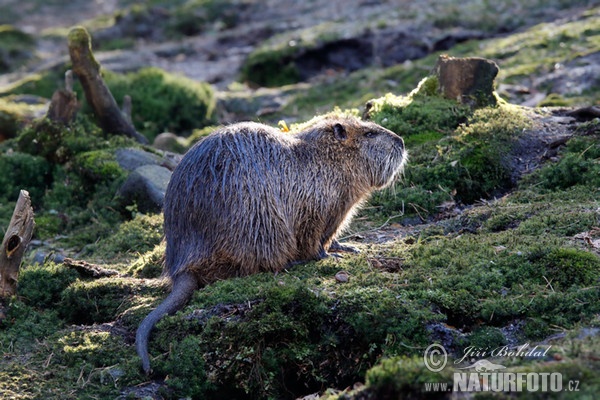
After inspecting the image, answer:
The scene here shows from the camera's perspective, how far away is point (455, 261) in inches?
215

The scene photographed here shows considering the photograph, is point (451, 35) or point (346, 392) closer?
point (346, 392)

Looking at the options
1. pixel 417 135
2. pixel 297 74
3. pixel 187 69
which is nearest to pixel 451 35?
pixel 297 74

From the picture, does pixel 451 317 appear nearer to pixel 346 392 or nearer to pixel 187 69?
pixel 346 392

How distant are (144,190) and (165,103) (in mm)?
4549

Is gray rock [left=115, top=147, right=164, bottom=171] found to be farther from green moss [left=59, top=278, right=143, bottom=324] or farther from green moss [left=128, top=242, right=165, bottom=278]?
green moss [left=59, top=278, right=143, bottom=324]

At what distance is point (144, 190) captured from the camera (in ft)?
26.9

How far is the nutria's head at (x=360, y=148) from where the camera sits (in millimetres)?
6391

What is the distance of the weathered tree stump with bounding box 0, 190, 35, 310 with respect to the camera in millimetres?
5812

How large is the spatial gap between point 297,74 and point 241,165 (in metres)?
9.37

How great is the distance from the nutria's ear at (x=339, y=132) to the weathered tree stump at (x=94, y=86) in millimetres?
4185

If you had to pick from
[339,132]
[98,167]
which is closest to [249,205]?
[339,132]

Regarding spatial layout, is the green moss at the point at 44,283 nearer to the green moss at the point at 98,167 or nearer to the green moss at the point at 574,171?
the green moss at the point at 98,167

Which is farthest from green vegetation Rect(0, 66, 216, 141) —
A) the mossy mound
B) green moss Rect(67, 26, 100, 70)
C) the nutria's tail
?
the nutria's tail

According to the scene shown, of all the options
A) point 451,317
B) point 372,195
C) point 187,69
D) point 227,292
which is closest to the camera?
point 451,317
